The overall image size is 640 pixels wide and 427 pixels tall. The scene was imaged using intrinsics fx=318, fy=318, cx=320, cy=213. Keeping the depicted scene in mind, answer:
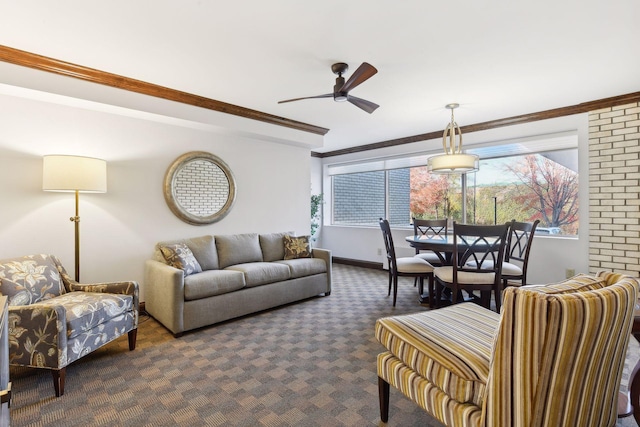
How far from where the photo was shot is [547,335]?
3.17ft

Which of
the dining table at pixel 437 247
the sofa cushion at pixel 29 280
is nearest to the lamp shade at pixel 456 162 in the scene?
the dining table at pixel 437 247

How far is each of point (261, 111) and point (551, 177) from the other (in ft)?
12.6

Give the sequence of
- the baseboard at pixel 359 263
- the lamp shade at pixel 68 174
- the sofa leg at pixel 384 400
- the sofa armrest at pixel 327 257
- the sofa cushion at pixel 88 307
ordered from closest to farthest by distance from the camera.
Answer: the sofa leg at pixel 384 400, the sofa cushion at pixel 88 307, the lamp shade at pixel 68 174, the sofa armrest at pixel 327 257, the baseboard at pixel 359 263

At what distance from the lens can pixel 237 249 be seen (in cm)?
393

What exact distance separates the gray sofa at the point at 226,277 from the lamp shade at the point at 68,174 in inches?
37.4

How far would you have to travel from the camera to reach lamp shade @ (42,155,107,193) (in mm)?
2629

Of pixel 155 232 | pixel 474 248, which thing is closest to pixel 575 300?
pixel 474 248

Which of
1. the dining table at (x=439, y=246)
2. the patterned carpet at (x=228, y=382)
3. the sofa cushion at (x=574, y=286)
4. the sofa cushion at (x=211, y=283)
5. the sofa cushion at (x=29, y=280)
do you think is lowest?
the patterned carpet at (x=228, y=382)

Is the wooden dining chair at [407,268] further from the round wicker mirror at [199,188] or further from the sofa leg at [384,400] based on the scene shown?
the round wicker mirror at [199,188]

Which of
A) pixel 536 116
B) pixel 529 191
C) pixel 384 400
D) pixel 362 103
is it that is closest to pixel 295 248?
pixel 362 103

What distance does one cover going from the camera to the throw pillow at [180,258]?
3227mm

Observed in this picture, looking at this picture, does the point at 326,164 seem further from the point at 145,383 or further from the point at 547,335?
the point at 547,335

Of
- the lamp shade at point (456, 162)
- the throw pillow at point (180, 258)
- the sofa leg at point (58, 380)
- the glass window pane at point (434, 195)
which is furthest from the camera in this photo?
the glass window pane at point (434, 195)

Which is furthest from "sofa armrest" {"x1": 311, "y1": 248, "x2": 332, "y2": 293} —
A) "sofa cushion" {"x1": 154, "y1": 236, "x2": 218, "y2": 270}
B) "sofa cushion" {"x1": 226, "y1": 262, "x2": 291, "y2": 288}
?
"sofa cushion" {"x1": 154, "y1": 236, "x2": 218, "y2": 270}
